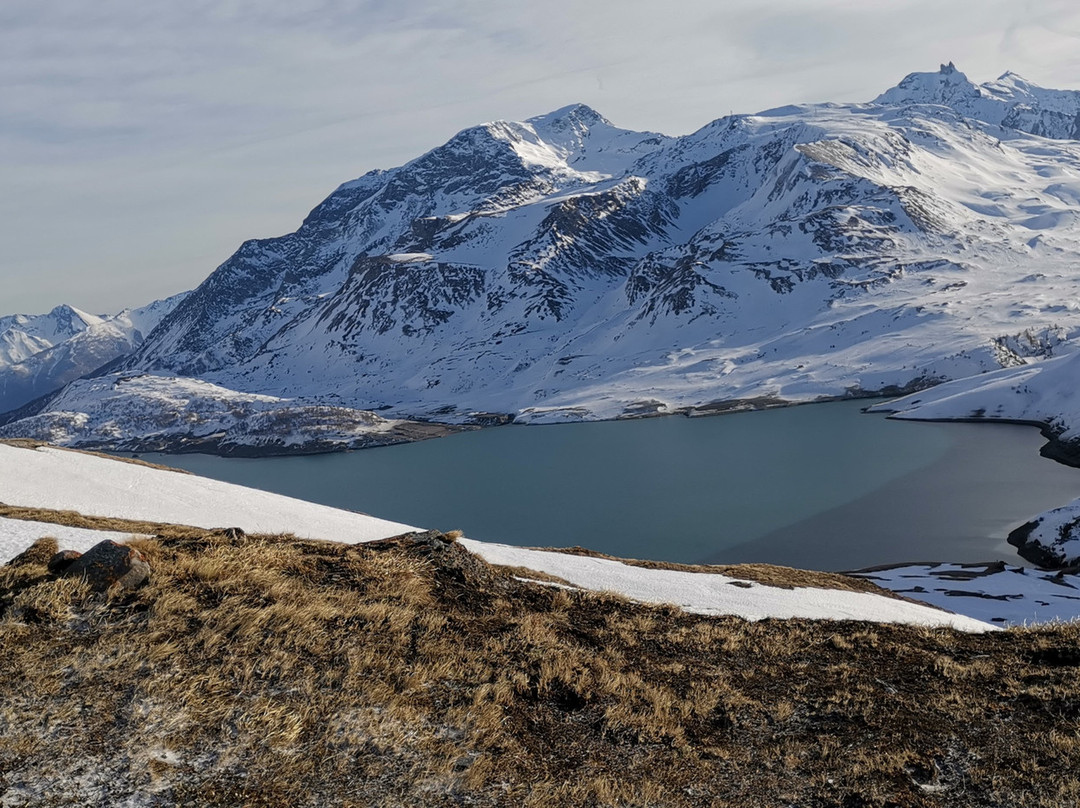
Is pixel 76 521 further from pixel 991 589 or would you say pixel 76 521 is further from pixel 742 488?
pixel 742 488

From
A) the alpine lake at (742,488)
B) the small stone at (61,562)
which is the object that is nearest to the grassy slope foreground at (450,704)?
the small stone at (61,562)

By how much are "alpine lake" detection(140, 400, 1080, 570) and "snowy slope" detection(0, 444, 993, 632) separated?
114 feet

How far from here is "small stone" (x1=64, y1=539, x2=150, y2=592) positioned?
12328mm

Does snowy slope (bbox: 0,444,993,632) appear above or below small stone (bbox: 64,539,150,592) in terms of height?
below

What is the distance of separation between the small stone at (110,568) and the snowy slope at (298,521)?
14467 mm

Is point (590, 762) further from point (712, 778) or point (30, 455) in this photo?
point (30, 455)

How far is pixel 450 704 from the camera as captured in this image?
36.7ft

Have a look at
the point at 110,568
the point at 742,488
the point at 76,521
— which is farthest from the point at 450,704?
the point at 742,488

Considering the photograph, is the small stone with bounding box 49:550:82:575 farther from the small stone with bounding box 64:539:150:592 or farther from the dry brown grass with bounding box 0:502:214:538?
the dry brown grass with bounding box 0:502:214:538

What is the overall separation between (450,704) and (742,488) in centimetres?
8845

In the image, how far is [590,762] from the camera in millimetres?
10344

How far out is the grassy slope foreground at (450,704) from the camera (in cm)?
920

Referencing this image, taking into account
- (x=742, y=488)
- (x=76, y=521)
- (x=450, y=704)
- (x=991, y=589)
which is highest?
(x=76, y=521)

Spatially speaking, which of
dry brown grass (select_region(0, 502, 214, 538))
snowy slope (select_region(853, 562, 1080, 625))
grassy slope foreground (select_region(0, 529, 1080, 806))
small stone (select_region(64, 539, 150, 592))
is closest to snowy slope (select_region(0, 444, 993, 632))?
dry brown grass (select_region(0, 502, 214, 538))
